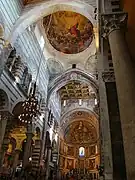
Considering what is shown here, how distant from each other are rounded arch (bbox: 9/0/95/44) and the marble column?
6724 millimetres

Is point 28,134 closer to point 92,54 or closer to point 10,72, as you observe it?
point 10,72

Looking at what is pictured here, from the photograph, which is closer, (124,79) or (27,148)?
(124,79)

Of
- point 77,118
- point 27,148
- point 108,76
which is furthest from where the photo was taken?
point 77,118

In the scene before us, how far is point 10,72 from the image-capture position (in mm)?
11391

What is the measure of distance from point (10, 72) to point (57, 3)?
5.19 metres

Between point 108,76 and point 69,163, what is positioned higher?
point 108,76

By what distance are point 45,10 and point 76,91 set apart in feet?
40.9

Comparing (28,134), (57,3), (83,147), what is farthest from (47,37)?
(83,147)

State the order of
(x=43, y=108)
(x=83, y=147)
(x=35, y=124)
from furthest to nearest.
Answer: (x=83, y=147) → (x=43, y=108) → (x=35, y=124)

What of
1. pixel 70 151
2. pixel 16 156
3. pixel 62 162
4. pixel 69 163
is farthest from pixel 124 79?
pixel 70 151

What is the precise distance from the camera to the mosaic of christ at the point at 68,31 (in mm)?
17578

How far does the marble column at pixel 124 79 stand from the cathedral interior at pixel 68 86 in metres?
0.02

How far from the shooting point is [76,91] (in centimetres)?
2389

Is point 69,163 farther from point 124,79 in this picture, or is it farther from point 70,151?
point 124,79
